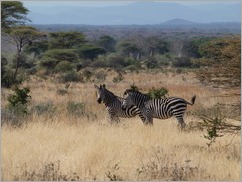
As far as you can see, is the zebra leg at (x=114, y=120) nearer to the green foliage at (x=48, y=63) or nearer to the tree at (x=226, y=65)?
the tree at (x=226, y=65)

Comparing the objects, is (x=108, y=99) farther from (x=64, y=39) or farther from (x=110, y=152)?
(x=64, y=39)

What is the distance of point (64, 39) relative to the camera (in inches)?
1825

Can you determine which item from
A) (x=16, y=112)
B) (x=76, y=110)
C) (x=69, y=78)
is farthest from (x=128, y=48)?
(x=16, y=112)

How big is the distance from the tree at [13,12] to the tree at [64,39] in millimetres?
16651

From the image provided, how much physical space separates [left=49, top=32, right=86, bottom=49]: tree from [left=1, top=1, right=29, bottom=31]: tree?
54.6 ft

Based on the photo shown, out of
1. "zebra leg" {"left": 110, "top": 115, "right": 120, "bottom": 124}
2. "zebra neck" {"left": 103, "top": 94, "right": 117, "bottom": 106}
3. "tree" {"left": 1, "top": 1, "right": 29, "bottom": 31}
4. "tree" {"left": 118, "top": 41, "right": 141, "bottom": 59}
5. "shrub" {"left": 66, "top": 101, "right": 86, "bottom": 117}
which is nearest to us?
"zebra leg" {"left": 110, "top": 115, "right": 120, "bottom": 124}

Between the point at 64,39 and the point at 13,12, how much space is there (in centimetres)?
1939

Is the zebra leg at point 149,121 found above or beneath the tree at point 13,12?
beneath

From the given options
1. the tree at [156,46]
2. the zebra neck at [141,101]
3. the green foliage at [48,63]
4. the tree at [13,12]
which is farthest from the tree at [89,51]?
the zebra neck at [141,101]

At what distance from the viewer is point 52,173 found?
5.74 metres

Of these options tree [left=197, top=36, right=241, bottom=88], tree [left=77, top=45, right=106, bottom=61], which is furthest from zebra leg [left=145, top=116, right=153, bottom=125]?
tree [left=77, top=45, right=106, bottom=61]

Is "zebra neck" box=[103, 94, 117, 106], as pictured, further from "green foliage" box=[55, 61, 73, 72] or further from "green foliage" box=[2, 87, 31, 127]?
"green foliage" box=[55, 61, 73, 72]

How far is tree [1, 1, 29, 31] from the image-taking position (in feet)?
85.0

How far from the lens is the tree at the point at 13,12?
1021 inches
